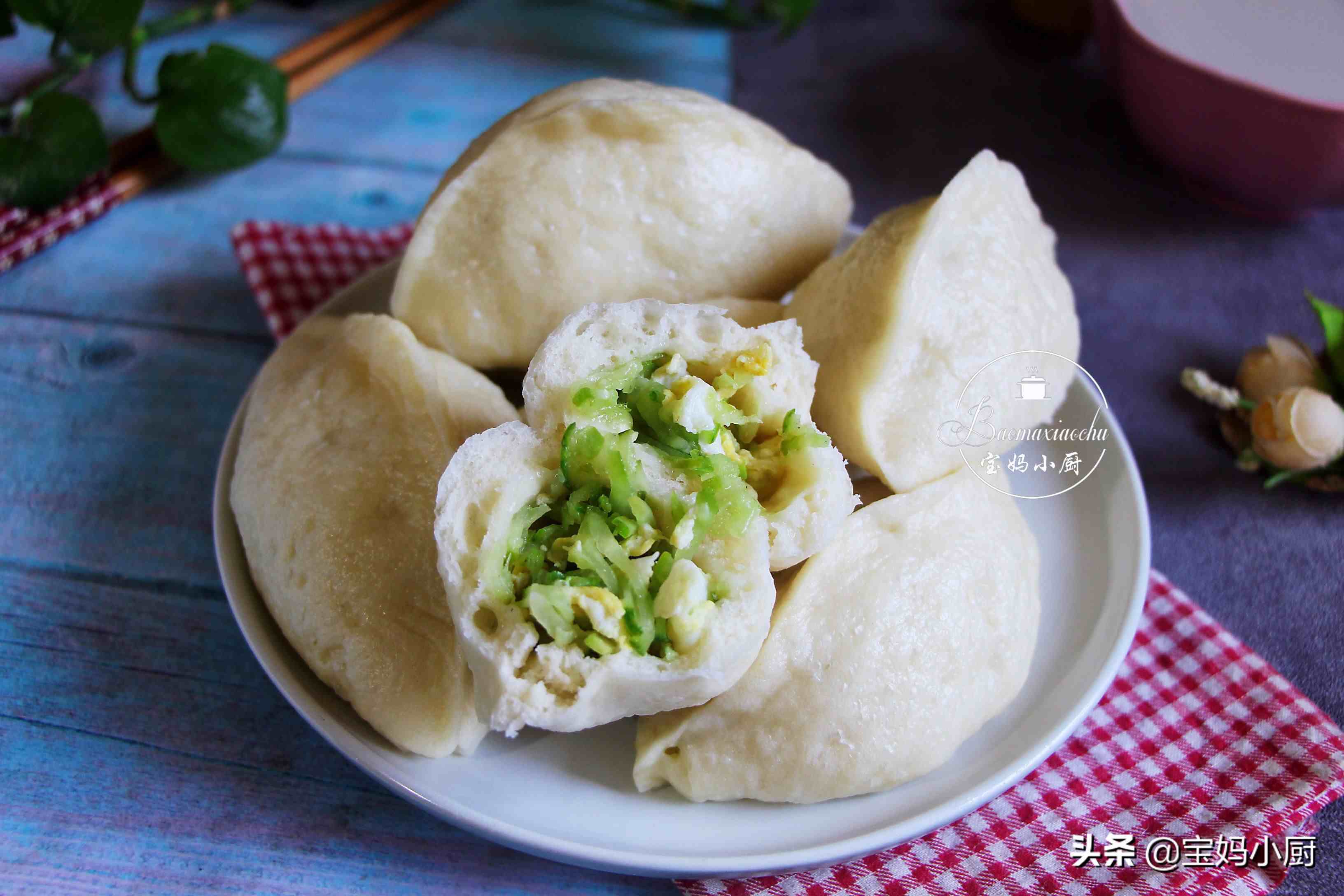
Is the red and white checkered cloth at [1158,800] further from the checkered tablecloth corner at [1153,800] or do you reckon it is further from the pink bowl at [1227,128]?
the pink bowl at [1227,128]

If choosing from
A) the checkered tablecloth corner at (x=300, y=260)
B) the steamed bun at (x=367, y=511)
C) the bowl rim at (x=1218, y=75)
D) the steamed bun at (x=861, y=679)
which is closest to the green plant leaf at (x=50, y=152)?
the checkered tablecloth corner at (x=300, y=260)

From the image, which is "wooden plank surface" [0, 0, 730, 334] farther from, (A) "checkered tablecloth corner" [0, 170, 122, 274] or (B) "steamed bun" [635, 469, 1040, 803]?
(B) "steamed bun" [635, 469, 1040, 803]

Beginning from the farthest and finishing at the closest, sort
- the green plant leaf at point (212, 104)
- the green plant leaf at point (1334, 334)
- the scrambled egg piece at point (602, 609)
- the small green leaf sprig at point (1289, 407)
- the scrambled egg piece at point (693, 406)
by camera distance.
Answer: the green plant leaf at point (212, 104)
the green plant leaf at point (1334, 334)
the small green leaf sprig at point (1289, 407)
the scrambled egg piece at point (693, 406)
the scrambled egg piece at point (602, 609)

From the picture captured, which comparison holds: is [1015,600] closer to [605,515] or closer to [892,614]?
[892,614]

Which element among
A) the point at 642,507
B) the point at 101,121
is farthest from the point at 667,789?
the point at 101,121

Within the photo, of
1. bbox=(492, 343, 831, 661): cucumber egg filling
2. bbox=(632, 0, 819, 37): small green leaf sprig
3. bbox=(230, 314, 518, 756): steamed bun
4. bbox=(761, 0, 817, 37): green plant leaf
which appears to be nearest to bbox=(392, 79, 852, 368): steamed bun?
bbox=(230, 314, 518, 756): steamed bun
